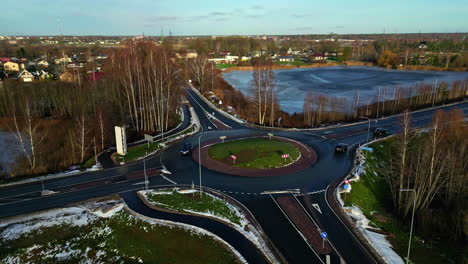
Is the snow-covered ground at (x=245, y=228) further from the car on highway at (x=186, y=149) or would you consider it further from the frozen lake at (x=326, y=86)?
the frozen lake at (x=326, y=86)

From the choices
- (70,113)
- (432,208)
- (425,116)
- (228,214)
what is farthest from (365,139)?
(70,113)

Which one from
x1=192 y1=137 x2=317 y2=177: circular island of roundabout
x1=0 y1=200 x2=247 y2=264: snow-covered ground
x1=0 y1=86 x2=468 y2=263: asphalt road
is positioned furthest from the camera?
x1=192 y1=137 x2=317 y2=177: circular island of roundabout

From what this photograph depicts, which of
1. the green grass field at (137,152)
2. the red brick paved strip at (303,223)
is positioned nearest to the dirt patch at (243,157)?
the red brick paved strip at (303,223)

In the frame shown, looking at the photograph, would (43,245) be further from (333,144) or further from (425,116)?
(425,116)

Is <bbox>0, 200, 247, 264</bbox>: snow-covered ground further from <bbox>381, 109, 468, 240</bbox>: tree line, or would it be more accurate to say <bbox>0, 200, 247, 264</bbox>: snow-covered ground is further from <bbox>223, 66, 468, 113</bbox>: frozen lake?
<bbox>223, 66, 468, 113</bbox>: frozen lake

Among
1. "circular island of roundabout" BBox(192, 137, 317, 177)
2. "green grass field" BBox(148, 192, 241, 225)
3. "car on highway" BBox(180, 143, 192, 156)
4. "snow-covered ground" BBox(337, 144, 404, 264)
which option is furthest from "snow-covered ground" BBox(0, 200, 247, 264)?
"car on highway" BBox(180, 143, 192, 156)
